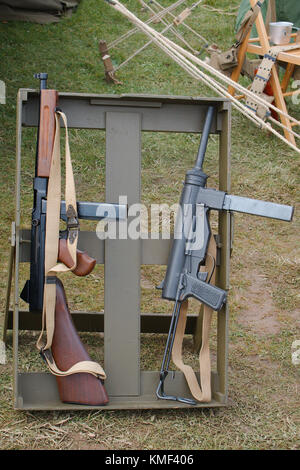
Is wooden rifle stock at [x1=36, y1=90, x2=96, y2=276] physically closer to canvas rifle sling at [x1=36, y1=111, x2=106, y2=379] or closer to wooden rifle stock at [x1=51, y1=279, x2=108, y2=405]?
canvas rifle sling at [x1=36, y1=111, x2=106, y2=379]

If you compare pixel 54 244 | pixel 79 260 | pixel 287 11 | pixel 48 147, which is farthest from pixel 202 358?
pixel 287 11

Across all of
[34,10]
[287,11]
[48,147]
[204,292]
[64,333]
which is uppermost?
[34,10]

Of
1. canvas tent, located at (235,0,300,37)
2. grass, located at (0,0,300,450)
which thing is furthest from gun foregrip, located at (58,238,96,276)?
canvas tent, located at (235,0,300,37)

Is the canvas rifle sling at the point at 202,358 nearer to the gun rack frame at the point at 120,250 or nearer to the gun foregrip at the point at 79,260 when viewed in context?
the gun rack frame at the point at 120,250

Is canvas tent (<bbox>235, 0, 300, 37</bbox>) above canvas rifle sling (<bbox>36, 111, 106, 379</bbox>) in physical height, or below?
above

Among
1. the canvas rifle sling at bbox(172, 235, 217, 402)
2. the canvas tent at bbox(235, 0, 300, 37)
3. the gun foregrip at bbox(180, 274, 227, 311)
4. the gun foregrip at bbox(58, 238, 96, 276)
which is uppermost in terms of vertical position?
the canvas tent at bbox(235, 0, 300, 37)

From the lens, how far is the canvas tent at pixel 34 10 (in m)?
9.16

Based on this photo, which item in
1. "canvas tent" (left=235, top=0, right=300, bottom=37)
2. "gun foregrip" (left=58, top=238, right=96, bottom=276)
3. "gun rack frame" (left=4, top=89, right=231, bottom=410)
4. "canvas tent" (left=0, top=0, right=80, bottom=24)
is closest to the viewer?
"gun foregrip" (left=58, top=238, right=96, bottom=276)

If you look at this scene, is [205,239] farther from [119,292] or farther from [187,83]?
[187,83]

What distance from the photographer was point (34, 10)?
30.8ft

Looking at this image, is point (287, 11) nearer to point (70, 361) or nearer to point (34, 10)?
point (34, 10)

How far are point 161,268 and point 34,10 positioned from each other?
19.1 feet

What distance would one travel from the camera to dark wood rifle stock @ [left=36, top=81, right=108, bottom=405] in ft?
9.83

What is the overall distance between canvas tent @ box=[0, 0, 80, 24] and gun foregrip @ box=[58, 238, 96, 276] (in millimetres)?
7051
